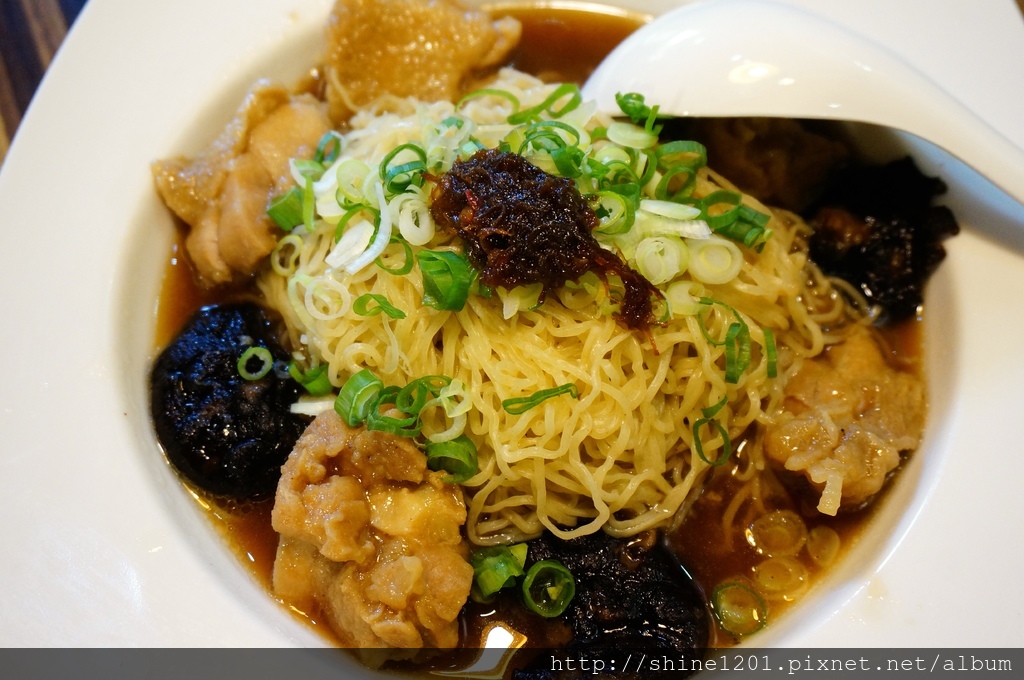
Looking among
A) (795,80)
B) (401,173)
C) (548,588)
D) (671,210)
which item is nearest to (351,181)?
(401,173)

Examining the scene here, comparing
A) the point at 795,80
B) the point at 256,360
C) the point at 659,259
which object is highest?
the point at 795,80

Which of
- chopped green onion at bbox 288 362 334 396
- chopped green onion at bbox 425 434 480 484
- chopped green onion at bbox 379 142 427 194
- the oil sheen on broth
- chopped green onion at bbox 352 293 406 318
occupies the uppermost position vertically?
chopped green onion at bbox 379 142 427 194

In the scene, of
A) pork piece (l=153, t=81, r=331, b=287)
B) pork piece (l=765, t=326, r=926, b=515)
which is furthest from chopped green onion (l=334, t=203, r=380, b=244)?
pork piece (l=765, t=326, r=926, b=515)

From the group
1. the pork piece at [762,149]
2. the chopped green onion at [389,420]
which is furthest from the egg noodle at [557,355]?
the pork piece at [762,149]

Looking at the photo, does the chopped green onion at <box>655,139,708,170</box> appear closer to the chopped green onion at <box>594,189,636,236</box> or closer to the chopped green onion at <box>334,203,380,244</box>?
the chopped green onion at <box>594,189,636,236</box>

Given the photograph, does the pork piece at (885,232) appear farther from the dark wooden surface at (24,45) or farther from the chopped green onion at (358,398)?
the chopped green onion at (358,398)

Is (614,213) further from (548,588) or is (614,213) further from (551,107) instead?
(548,588)
